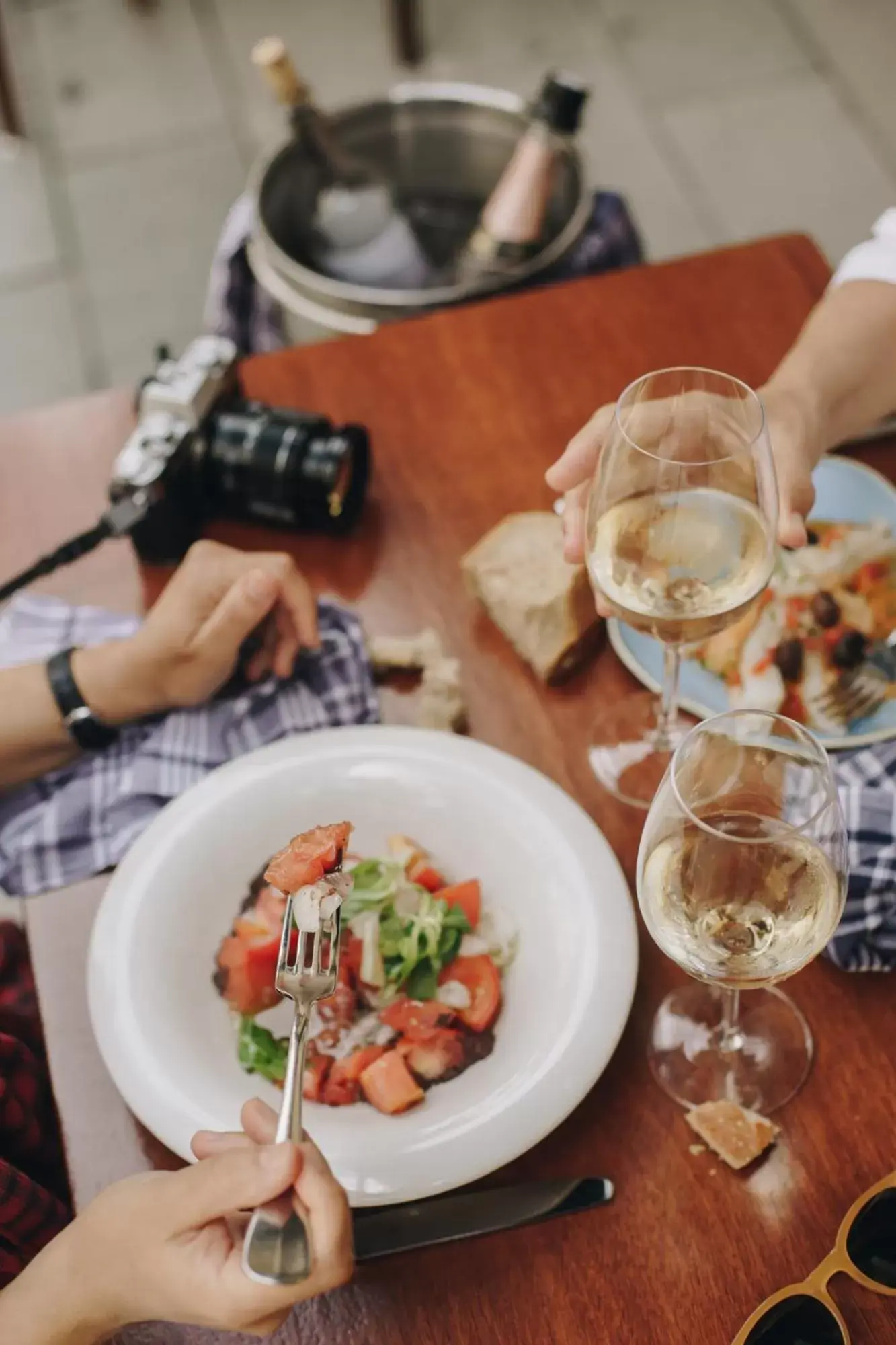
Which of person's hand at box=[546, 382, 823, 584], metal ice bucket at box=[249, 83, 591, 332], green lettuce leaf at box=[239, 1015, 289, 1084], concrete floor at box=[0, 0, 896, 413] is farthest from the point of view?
concrete floor at box=[0, 0, 896, 413]

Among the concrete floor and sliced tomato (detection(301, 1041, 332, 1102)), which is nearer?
sliced tomato (detection(301, 1041, 332, 1102))

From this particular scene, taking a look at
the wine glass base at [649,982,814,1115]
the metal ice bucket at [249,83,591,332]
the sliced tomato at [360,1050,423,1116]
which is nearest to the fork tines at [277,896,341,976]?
the sliced tomato at [360,1050,423,1116]

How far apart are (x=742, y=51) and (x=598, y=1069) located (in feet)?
9.56

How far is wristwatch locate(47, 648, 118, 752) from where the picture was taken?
104cm

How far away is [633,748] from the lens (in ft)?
3.33

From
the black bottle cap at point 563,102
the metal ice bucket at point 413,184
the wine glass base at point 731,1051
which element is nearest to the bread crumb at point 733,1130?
the wine glass base at point 731,1051

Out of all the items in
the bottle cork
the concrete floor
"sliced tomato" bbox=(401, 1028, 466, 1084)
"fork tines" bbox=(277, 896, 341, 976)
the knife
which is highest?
the bottle cork

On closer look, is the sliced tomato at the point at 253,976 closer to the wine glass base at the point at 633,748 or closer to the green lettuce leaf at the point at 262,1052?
the green lettuce leaf at the point at 262,1052

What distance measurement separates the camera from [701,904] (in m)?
0.75

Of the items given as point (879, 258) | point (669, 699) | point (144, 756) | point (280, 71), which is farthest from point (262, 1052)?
point (280, 71)

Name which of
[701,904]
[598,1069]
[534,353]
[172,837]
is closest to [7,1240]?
[172,837]

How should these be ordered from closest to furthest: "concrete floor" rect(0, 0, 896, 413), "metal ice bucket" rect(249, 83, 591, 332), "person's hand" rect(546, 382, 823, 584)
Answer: "person's hand" rect(546, 382, 823, 584) < "metal ice bucket" rect(249, 83, 591, 332) < "concrete floor" rect(0, 0, 896, 413)

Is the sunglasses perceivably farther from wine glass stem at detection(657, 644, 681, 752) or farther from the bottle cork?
the bottle cork

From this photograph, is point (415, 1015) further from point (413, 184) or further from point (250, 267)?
point (413, 184)
